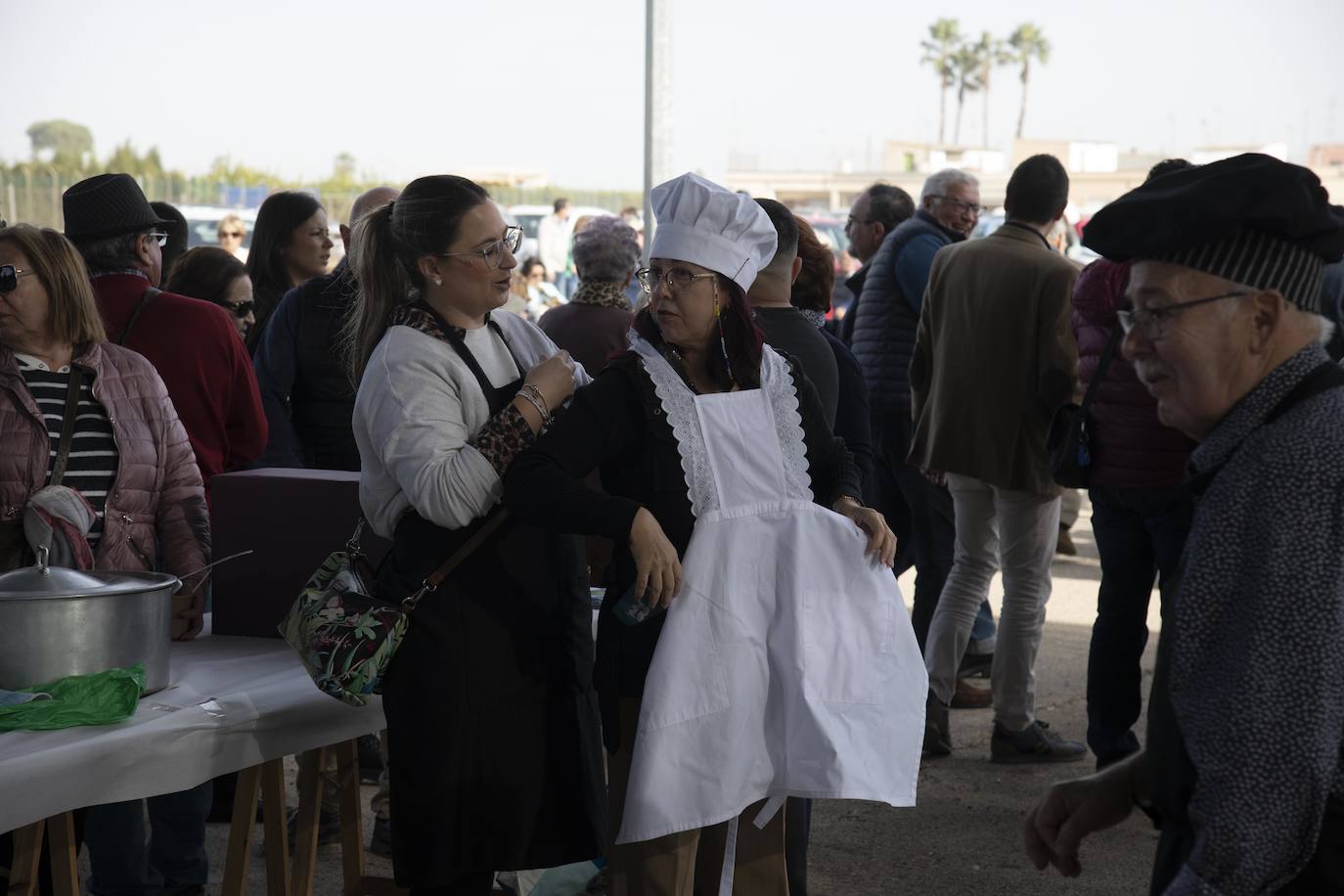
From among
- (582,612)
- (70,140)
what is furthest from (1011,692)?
(70,140)

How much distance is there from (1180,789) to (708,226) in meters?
1.44

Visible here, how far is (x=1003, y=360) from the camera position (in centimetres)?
464

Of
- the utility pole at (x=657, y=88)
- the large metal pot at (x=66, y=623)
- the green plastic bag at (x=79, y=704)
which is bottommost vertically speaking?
the green plastic bag at (x=79, y=704)

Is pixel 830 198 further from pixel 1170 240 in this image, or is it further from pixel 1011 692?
pixel 1170 240

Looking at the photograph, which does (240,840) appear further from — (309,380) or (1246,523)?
(1246,523)

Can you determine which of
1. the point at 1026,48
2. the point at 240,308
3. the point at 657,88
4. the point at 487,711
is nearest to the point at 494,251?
the point at 487,711

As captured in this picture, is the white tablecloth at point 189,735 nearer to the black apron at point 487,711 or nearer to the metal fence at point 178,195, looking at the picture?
the black apron at point 487,711

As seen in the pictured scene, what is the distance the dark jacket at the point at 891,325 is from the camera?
536 centimetres

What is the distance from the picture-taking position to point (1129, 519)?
13.3 ft

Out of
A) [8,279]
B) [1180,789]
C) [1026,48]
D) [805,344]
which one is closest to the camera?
[1180,789]

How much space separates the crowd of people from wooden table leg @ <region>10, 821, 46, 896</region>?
56cm

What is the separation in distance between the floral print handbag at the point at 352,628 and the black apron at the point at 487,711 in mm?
28

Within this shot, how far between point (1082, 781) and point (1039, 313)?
3028 millimetres

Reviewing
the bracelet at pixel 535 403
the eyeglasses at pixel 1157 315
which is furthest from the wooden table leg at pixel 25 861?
the eyeglasses at pixel 1157 315
